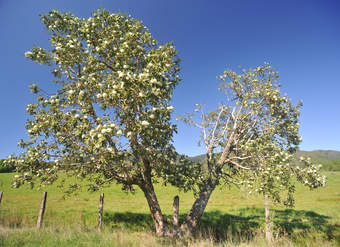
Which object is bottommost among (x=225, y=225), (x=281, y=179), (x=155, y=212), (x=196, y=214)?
(x=225, y=225)

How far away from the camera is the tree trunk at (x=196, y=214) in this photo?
1300cm

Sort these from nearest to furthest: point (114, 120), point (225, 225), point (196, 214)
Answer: point (114, 120)
point (196, 214)
point (225, 225)

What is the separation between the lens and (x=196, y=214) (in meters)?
13.5

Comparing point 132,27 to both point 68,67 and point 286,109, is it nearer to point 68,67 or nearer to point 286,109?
point 68,67

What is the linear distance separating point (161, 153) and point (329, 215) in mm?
25938

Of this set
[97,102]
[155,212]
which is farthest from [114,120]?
[155,212]

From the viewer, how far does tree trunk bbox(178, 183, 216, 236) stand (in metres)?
13.0

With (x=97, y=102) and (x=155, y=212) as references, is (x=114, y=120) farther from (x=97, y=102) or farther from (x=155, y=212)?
(x=155, y=212)

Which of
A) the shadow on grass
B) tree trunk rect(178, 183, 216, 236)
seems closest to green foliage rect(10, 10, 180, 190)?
tree trunk rect(178, 183, 216, 236)

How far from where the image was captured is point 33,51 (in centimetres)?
1044

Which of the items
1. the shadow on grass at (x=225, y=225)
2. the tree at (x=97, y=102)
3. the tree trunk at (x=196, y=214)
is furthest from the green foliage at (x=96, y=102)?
the shadow on grass at (x=225, y=225)

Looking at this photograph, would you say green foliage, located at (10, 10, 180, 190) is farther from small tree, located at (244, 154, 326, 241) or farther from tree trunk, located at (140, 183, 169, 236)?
small tree, located at (244, 154, 326, 241)

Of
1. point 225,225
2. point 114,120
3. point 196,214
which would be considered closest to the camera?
point 114,120

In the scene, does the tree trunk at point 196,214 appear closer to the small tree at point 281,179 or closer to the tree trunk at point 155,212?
the tree trunk at point 155,212
